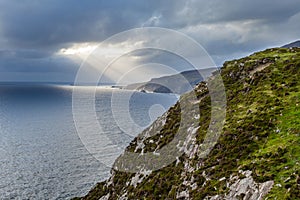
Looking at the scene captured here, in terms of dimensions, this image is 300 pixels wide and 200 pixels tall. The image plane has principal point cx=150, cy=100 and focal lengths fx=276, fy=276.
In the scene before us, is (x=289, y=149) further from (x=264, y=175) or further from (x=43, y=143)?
(x=43, y=143)

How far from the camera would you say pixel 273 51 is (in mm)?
50594

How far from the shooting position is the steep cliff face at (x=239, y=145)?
22703 millimetres

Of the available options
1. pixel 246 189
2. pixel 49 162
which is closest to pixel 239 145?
pixel 246 189

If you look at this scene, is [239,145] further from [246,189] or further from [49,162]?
[49,162]

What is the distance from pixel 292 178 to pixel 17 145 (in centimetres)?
12141

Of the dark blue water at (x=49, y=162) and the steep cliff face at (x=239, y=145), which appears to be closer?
the steep cliff face at (x=239, y=145)

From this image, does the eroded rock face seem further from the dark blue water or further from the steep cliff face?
the dark blue water

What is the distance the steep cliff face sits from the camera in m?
22.7

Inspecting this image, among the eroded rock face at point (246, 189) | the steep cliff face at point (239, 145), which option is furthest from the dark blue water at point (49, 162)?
the eroded rock face at point (246, 189)

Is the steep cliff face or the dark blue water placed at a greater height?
the steep cliff face

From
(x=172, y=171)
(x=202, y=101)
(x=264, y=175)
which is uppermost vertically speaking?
(x=202, y=101)

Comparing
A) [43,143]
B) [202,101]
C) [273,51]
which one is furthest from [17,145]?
[273,51]

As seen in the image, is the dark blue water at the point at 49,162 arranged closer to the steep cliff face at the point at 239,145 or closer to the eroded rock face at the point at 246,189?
the steep cliff face at the point at 239,145

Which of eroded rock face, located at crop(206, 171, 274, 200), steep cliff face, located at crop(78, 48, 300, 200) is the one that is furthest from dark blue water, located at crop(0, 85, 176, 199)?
eroded rock face, located at crop(206, 171, 274, 200)
